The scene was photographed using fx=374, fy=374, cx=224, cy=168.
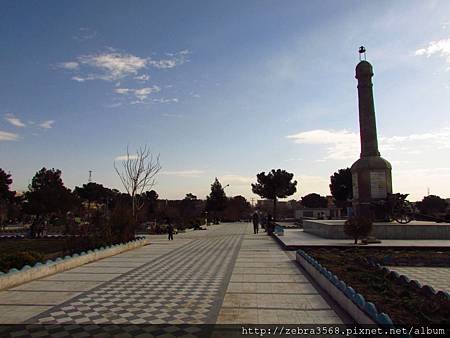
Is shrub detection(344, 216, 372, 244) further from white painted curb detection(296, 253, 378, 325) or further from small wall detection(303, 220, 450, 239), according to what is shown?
white painted curb detection(296, 253, 378, 325)

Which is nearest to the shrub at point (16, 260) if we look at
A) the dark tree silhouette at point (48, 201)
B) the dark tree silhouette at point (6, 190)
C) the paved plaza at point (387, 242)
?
the paved plaza at point (387, 242)

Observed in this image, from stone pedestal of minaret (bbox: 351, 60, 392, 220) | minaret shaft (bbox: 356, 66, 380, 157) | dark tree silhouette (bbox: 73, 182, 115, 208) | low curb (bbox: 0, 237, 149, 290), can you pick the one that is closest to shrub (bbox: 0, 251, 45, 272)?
low curb (bbox: 0, 237, 149, 290)

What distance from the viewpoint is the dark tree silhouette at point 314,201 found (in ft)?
234

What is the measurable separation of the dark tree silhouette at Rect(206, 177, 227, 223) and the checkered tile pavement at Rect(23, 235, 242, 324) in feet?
137

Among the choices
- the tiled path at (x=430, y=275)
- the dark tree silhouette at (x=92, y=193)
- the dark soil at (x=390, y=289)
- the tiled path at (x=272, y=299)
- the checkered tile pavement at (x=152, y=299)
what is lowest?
the checkered tile pavement at (x=152, y=299)

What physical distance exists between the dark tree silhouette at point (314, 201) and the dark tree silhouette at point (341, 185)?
57.6 ft

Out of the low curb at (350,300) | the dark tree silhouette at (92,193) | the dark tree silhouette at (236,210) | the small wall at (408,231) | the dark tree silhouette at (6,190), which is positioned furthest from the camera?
the dark tree silhouette at (92,193)

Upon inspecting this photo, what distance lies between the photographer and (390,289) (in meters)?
6.68

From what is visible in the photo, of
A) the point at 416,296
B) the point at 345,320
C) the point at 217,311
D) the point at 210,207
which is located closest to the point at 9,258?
the point at 217,311

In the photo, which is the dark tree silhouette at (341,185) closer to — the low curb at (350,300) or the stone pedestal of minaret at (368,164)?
the stone pedestal of minaret at (368,164)

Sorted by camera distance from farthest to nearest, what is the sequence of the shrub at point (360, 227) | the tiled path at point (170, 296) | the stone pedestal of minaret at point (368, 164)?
the stone pedestal of minaret at point (368, 164) < the shrub at point (360, 227) < the tiled path at point (170, 296)

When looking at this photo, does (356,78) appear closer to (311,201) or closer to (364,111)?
(364,111)

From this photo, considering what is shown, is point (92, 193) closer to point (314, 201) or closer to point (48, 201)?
point (48, 201)

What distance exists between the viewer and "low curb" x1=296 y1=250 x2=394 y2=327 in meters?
4.39
